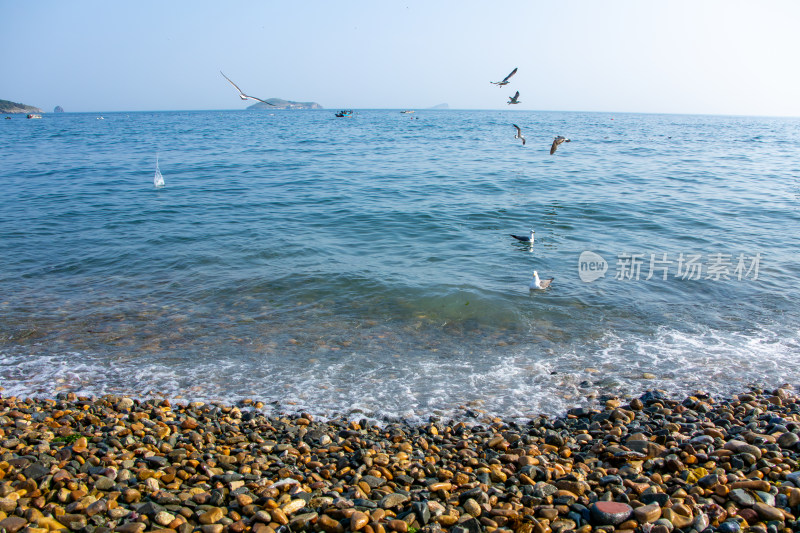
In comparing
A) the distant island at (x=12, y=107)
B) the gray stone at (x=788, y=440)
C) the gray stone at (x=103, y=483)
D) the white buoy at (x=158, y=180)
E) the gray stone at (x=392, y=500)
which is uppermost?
the distant island at (x=12, y=107)

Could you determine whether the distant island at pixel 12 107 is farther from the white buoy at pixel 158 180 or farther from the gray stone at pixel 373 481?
the gray stone at pixel 373 481

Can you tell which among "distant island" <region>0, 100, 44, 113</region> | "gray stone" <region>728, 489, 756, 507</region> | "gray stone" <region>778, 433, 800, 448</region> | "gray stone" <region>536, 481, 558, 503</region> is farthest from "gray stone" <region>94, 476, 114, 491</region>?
"distant island" <region>0, 100, 44, 113</region>

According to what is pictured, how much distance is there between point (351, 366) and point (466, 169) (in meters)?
22.7

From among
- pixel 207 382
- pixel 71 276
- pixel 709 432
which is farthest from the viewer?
pixel 71 276

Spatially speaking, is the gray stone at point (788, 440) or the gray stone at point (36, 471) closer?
the gray stone at point (36, 471)

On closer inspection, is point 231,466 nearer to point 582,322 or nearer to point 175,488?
point 175,488

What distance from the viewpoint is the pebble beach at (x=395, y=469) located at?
4070 mm

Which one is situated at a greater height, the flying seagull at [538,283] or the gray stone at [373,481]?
the flying seagull at [538,283]

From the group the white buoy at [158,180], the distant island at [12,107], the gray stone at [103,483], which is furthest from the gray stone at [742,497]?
the distant island at [12,107]

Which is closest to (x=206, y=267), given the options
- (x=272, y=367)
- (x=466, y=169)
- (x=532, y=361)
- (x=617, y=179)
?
(x=272, y=367)

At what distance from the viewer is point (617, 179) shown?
85.0 ft

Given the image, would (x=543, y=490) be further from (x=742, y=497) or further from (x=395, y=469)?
(x=742, y=497)

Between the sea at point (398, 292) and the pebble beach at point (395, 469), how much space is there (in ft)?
2.10

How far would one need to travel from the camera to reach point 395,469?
4.91m
